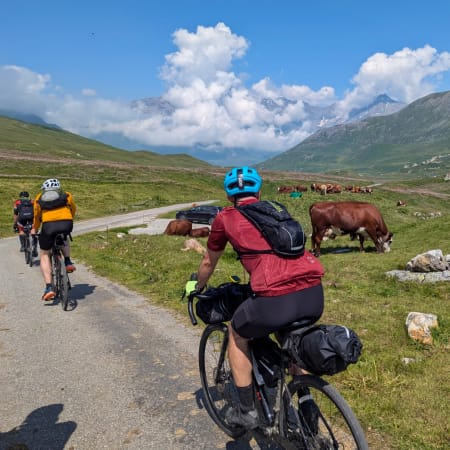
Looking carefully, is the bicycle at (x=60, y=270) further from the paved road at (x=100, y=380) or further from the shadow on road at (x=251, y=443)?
the shadow on road at (x=251, y=443)

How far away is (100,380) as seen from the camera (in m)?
6.52

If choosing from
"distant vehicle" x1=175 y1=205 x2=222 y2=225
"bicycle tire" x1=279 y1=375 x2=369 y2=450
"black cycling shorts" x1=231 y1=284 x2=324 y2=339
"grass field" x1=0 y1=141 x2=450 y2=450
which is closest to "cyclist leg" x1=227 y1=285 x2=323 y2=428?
"black cycling shorts" x1=231 y1=284 x2=324 y2=339

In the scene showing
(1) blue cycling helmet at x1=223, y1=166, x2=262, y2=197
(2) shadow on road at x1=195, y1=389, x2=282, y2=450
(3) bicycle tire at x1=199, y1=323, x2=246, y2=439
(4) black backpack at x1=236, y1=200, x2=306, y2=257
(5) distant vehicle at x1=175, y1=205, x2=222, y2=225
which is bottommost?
(5) distant vehicle at x1=175, y1=205, x2=222, y2=225

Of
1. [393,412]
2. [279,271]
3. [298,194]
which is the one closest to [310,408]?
[279,271]

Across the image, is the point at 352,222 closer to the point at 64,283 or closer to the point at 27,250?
the point at 64,283

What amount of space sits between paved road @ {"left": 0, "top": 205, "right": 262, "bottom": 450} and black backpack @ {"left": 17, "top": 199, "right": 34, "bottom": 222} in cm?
862

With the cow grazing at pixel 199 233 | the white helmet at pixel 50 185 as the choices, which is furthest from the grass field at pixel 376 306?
the cow grazing at pixel 199 233

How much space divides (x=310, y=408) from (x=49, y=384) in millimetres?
4567

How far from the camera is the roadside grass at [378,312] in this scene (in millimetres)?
5031

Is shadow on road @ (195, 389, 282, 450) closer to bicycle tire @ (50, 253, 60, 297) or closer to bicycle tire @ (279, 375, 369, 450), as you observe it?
bicycle tire @ (279, 375, 369, 450)

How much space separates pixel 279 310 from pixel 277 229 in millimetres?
775

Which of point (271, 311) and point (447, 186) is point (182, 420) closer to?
point (271, 311)

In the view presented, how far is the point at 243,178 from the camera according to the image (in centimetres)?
430

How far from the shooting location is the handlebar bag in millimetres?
4547
